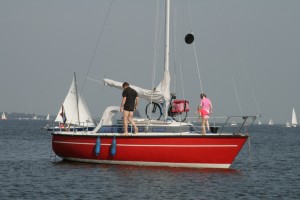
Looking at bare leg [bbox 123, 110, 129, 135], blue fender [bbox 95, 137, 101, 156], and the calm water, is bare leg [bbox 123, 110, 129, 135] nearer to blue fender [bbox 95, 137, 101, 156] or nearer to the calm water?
blue fender [bbox 95, 137, 101, 156]

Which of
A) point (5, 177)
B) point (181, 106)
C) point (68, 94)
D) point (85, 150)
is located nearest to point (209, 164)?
point (181, 106)

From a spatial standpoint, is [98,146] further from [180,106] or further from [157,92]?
[180,106]

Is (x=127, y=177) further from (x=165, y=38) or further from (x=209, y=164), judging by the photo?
(x=165, y=38)

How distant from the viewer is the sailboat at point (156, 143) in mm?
26531

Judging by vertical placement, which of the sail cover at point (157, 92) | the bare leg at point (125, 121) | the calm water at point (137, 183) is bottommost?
the calm water at point (137, 183)

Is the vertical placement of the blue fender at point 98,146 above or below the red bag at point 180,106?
below

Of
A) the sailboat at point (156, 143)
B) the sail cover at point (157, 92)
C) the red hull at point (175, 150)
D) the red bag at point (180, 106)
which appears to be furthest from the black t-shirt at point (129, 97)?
the red bag at point (180, 106)

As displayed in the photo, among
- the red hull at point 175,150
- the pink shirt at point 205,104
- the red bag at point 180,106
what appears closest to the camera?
the red hull at point 175,150

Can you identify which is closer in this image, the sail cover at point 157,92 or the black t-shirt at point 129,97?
the black t-shirt at point 129,97

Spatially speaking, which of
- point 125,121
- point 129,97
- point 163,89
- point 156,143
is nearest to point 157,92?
point 163,89

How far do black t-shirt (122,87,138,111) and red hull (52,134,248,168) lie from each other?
3.96 ft

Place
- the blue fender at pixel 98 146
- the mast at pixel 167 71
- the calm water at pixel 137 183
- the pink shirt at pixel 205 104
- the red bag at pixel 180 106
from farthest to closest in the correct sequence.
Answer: the mast at pixel 167 71
the red bag at pixel 180 106
the pink shirt at pixel 205 104
the blue fender at pixel 98 146
the calm water at pixel 137 183

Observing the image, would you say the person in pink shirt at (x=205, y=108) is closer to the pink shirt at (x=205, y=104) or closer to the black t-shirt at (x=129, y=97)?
the pink shirt at (x=205, y=104)

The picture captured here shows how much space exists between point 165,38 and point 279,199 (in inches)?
410
